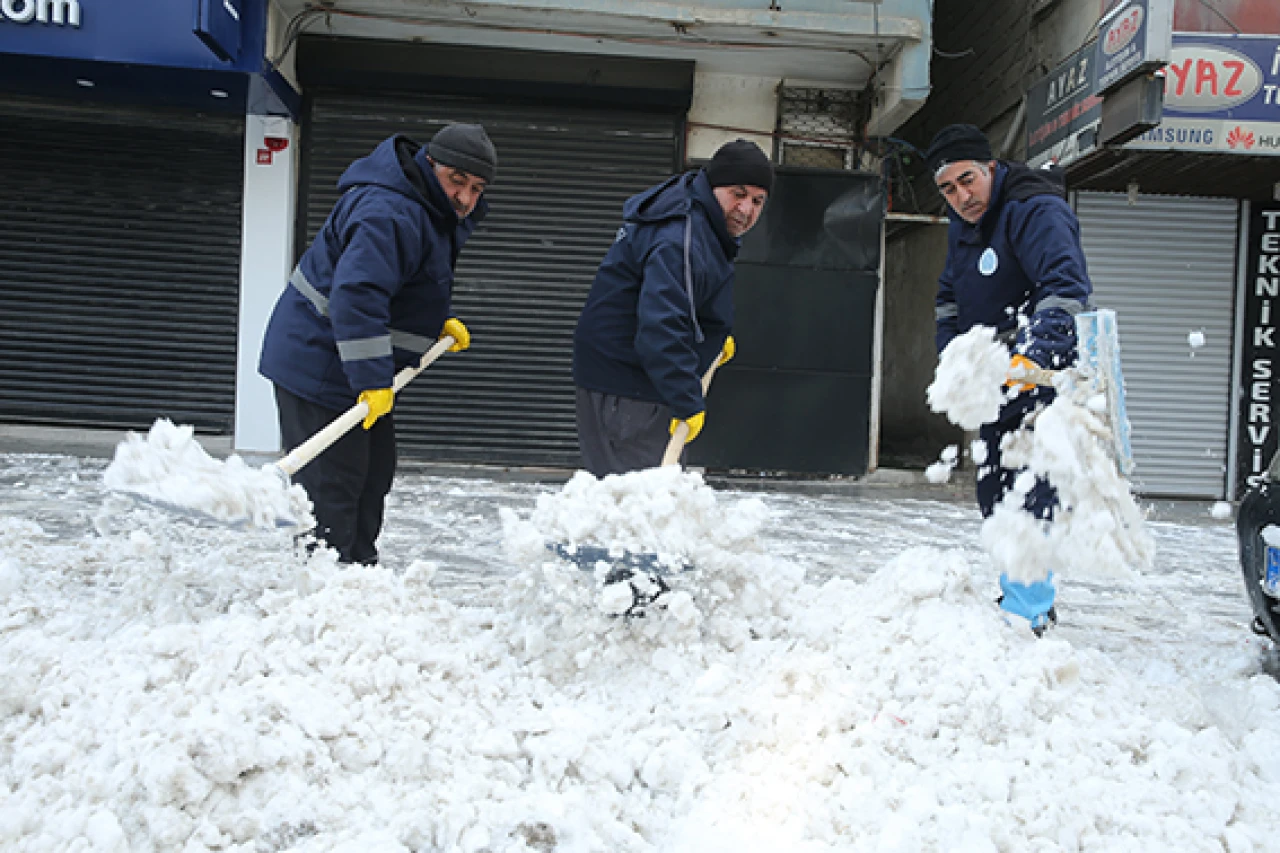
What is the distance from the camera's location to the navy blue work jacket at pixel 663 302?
3201mm

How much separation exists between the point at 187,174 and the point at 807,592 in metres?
8.02

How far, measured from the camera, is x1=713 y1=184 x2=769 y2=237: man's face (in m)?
3.29

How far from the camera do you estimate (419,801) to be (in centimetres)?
189

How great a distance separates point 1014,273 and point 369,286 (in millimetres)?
2322

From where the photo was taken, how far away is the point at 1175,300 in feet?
30.8

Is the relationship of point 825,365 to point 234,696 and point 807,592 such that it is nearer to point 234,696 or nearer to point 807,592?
point 807,592

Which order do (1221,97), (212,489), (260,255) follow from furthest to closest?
(260,255)
(1221,97)
(212,489)

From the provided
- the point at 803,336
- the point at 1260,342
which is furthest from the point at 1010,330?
the point at 1260,342

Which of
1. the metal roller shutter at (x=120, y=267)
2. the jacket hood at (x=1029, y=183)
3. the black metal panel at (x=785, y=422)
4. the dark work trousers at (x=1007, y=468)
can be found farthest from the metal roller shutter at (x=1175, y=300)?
the metal roller shutter at (x=120, y=267)

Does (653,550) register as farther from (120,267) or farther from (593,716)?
(120,267)

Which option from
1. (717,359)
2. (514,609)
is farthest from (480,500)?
(514,609)

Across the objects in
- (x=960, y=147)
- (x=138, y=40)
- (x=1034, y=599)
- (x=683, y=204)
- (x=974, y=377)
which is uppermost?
(x=138, y=40)

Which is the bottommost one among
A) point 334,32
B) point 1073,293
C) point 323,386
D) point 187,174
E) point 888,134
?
point 323,386

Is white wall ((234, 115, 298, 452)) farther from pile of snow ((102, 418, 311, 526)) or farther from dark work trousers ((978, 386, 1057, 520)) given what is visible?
dark work trousers ((978, 386, 1057, 520))
